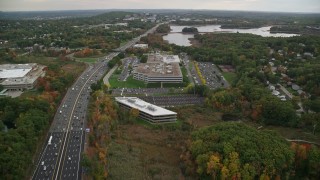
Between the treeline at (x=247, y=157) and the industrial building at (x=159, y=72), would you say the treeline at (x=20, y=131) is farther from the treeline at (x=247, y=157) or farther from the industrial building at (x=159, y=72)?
the industrial building at (x=159, y=72)

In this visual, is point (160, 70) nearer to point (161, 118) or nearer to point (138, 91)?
point (138, 91)

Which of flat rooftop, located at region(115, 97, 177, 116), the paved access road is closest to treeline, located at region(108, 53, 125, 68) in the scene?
the paved access road

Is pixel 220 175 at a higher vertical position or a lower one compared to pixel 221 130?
lower

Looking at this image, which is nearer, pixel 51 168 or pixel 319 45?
pixel 51 168

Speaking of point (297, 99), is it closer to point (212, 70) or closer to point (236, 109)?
point (236, 109)

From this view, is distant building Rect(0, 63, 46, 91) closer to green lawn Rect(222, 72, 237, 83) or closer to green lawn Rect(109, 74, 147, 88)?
green lawn Rect(109, 74, 147, 88)

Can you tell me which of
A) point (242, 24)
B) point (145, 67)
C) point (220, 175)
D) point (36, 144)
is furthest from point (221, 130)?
point (242, 24)

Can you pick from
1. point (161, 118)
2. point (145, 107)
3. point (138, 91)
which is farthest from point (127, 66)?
point (161, 118)
